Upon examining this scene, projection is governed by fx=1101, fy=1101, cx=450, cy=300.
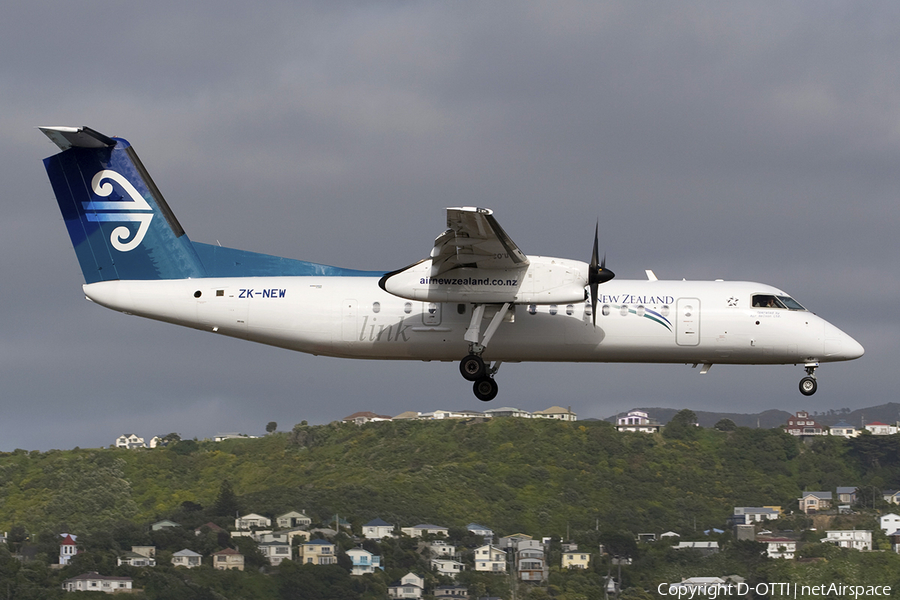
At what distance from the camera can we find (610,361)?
2695 cm

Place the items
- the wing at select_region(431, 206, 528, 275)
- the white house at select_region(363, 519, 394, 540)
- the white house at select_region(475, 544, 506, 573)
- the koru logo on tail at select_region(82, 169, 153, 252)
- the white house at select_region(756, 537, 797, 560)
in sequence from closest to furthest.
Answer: the wing at select_region(431, 206, 528, 275) < the koru logo on tail at select_region(82, 169, 153, 252) < the white house at select_region(475, 544, 506, 573) < the white house at select_region(756, 537, 797, 560) < the white house at select_region(363, 519, 394, 540)

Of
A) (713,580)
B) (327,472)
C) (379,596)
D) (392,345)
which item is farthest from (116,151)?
(327,472)

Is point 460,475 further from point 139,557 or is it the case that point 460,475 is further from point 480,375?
point 480,375

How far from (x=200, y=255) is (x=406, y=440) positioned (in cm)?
8592

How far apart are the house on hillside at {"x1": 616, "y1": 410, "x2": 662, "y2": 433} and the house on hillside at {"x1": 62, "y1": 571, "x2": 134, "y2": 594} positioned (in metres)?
52.0

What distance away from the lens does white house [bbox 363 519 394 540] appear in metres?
89.2

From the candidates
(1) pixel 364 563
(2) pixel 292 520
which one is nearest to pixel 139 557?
(2) pixel 292 520

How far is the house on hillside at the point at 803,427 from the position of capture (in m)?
117

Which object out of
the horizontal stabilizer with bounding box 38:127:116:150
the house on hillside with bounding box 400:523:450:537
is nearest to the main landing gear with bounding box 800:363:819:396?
the horizontal stabilizer with bounding box 38:127:116:150

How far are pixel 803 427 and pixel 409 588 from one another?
190 feet

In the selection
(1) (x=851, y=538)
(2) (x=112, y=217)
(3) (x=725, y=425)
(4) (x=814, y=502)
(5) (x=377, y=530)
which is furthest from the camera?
(3) (x=725, y=425)

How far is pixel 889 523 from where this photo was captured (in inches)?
3743

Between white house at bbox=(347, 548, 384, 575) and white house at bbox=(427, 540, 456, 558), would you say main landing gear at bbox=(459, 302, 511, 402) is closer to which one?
white house at bbox=(347, 548, 384, 575)

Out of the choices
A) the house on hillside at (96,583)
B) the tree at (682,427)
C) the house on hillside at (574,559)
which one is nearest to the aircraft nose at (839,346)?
the house on hillside at (574,559)
